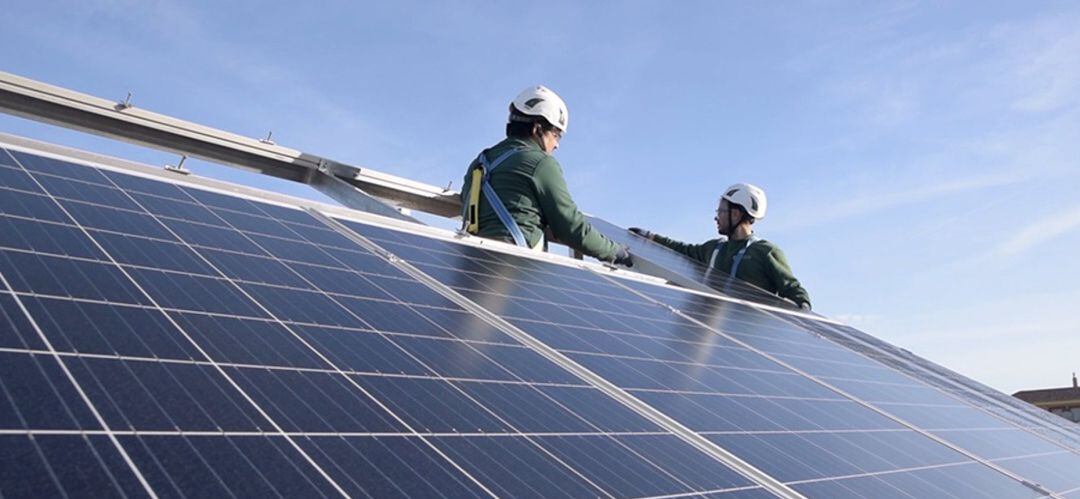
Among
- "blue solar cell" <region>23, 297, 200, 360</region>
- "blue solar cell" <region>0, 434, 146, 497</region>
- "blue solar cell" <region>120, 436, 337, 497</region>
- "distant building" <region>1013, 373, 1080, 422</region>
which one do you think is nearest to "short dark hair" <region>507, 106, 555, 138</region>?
"blue solar cell" <region>23, 297, 200, 360</region>

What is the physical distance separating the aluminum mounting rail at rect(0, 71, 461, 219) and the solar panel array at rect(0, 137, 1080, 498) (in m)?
2.61

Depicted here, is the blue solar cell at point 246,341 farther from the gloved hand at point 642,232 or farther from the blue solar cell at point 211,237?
the gloved hand at point 642,232

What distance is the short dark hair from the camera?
970 centimetres

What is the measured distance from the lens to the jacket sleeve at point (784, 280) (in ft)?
40.8

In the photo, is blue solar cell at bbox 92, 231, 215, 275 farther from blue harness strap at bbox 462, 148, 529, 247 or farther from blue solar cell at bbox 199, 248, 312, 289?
blue harness strap at bbox 462, 148, 529, 247

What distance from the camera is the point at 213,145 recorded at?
9.12 m

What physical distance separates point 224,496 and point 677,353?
Result: 169 inches

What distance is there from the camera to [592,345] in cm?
579

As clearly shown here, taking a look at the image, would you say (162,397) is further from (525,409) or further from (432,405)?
(525,409)

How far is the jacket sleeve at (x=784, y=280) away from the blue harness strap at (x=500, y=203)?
480 centimetres

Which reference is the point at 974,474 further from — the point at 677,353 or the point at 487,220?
the point at 487,220

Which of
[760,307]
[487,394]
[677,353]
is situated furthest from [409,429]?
[760,307]

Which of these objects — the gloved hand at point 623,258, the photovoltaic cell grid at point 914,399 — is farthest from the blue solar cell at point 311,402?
the gloved hand at point 623,258

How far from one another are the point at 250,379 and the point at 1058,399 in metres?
28.7
